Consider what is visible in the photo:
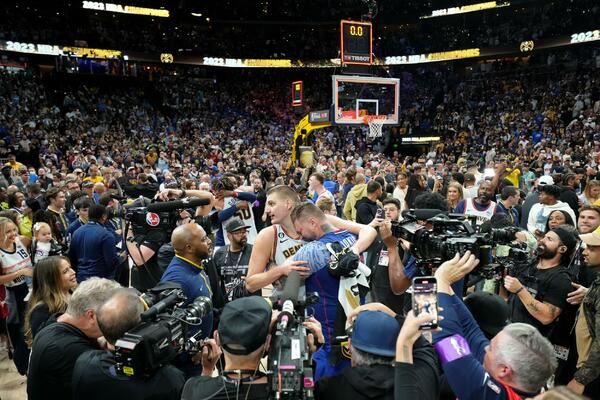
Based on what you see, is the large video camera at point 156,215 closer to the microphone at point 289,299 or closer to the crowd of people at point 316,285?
the crowd of people at point 316,285

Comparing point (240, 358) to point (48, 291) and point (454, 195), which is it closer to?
point (48, 291)

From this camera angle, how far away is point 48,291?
329 cm

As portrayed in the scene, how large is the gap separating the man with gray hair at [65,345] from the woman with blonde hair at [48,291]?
2.60 ft

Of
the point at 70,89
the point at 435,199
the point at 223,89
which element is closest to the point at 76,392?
the point at 435,199

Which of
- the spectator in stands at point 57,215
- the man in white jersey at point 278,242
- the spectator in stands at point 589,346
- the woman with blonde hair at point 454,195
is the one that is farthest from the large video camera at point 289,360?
the woman with blonde hair at point 454,195

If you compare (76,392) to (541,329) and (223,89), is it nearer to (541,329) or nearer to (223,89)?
(541,329)

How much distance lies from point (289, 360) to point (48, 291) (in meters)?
2.33

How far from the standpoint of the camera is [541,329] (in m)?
3.31

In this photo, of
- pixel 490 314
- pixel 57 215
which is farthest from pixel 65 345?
pixel 57 215

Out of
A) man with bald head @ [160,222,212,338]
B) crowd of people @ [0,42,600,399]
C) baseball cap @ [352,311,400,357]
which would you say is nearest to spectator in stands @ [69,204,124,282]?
crowd of people @ [0,42,600,399]

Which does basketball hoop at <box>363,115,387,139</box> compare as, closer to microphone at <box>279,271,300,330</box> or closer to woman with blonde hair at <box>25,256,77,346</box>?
woman with blonde hair at <box>25,256,77,346</box>

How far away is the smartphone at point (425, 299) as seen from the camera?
5.97 feet

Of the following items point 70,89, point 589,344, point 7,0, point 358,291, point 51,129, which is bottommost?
point 589,344

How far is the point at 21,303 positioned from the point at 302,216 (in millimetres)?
3594
